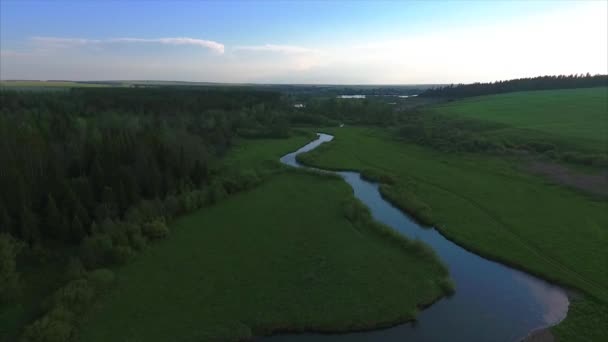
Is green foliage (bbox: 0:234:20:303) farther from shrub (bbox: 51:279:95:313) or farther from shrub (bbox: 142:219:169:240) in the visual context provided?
shrub (bbox: 142:219:169:240)

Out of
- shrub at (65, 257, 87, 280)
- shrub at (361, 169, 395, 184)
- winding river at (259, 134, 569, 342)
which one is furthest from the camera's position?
shrub at (361, 169, 395, 184)

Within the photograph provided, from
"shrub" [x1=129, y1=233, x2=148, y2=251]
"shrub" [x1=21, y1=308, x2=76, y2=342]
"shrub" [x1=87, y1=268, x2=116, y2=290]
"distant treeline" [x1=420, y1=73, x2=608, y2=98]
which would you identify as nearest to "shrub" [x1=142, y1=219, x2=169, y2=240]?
"shrub" [x1=129, y1=233, x2=148, y2=251]

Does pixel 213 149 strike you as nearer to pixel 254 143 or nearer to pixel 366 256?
pixel 254 143

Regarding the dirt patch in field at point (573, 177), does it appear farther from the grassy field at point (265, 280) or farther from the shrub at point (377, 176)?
the grassy field at point (265, 280)

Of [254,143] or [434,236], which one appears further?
[254,143]

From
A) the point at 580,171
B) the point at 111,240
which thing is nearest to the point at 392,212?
the point at 111,240

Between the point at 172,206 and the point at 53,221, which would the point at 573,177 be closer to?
the point at 172,206
